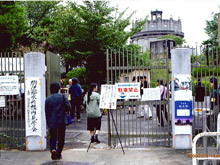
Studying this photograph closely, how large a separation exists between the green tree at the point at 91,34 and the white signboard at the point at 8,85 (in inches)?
416

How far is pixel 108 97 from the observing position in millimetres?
7984

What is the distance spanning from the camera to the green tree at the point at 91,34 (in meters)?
19.0

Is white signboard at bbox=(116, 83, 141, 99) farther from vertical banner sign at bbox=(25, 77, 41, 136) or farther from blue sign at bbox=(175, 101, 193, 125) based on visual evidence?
vertical banner sign at bbox=(25, 77, 41, 136)

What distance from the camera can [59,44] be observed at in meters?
20.6

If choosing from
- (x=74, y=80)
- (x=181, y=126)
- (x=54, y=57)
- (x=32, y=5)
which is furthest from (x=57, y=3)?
(x=181, y=126)

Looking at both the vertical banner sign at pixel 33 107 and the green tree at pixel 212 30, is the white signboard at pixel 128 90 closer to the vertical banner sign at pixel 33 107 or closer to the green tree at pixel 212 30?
the vertical banner sign at pixel 33 107

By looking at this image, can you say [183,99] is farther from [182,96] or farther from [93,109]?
[93,109]

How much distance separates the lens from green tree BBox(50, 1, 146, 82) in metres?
19.0

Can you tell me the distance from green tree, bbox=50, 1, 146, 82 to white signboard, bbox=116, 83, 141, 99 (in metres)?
Result: 11.1

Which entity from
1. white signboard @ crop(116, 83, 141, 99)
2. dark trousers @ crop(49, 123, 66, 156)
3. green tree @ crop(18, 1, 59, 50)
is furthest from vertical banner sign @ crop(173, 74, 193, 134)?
green tree @ crop(18, 1, 59, 50)

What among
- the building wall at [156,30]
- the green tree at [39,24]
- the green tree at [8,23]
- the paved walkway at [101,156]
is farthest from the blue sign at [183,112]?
the building wall at [156,30]

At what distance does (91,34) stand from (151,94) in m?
11.6

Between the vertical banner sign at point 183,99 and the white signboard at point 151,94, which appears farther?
the white signboard at point 151,94

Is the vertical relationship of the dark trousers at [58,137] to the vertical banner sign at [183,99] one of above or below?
below
